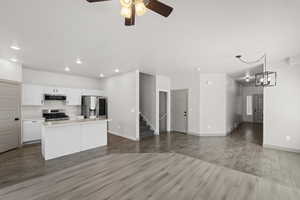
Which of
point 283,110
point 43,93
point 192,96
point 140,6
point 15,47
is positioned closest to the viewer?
point 140,6

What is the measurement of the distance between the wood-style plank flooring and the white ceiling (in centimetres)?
274

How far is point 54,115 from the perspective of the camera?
5766 millimetres

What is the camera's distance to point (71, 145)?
4055mm

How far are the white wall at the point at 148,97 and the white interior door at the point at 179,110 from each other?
1.24m

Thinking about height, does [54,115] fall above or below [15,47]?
below

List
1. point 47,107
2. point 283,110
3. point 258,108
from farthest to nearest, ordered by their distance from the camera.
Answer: point 258,108
point 47,107
point 283,110

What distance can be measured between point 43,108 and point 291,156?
846 centimetres

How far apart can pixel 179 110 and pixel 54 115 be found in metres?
5.52

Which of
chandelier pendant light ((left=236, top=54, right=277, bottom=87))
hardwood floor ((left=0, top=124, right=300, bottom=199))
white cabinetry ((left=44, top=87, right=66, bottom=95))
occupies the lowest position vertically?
hardwood floor ((left=0, top=124, right=300, bottom=199))

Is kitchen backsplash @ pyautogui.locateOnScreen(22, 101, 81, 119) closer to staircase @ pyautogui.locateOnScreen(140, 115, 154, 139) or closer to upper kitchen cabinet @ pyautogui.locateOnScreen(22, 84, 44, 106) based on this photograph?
upper kitchen cabinet @ pyautogui.locateOnScreen(22, 84, 44, 106)

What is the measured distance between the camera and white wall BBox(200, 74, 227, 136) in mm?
6094

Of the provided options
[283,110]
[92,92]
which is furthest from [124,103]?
[283,110]

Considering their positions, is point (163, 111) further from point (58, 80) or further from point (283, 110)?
Answer: point (58, 80)

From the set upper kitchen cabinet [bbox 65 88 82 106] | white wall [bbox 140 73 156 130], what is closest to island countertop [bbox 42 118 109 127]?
upper kitchen cabinet [bbox 65 88 82 106]
